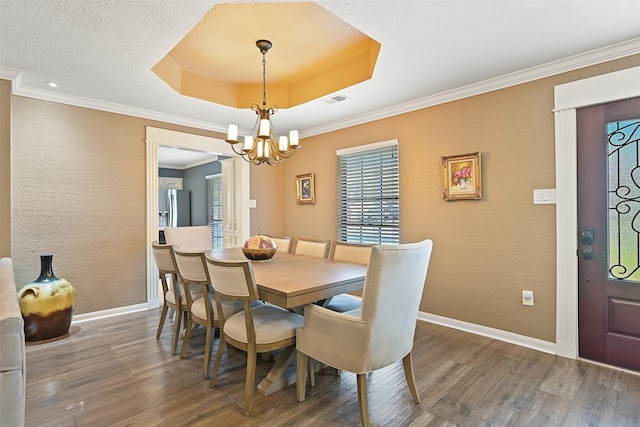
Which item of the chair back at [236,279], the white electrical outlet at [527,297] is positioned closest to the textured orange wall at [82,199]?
the chair back at [236,279]

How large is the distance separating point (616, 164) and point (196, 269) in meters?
3.24

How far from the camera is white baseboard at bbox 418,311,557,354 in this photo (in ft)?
8.63

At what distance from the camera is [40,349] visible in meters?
2.68

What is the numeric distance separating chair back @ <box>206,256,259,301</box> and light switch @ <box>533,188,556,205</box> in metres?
2.47

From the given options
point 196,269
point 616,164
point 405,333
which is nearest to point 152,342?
point 196,269

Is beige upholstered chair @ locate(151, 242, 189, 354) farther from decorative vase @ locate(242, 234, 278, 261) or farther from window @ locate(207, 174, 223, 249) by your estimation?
window @ locate(207, 174, 223, 249)

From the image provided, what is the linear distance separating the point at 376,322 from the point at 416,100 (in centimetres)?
269

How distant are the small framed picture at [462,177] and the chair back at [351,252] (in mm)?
1129

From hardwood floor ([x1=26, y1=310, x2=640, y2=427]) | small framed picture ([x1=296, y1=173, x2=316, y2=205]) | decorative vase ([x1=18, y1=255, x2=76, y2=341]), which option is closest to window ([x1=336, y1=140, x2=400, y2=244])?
small framed picture ([x1=296, y1=173, x2=316, y2=205])

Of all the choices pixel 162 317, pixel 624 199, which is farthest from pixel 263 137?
pixel 624 199

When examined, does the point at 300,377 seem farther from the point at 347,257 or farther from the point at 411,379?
the point at 347,257

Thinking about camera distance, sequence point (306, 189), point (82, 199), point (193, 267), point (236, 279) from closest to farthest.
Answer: point (236, 279) < point (193, 267) < point (82, 199) < point (306, 189)

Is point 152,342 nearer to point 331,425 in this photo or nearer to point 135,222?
point 135,222

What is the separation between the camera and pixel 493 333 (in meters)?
2.92
